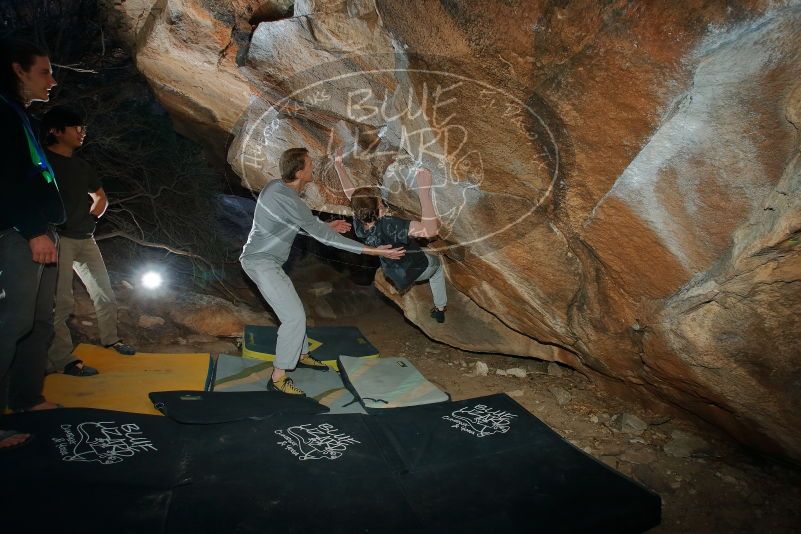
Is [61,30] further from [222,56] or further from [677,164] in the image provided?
[677,164]

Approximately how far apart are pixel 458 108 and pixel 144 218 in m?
5.67

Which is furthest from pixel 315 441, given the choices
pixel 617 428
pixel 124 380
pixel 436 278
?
pixel 617 428

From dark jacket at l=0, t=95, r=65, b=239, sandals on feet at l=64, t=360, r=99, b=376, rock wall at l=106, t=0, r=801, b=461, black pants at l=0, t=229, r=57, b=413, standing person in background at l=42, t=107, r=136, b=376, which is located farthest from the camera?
sandals on feet at l=64, t=360, r=99, b=376

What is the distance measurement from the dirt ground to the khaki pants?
3.15ft

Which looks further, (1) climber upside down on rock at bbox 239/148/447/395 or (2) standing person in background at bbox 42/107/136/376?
(1) climber upside down on rock at bbox 239/148/447/395

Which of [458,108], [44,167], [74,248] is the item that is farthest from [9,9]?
[458,108]

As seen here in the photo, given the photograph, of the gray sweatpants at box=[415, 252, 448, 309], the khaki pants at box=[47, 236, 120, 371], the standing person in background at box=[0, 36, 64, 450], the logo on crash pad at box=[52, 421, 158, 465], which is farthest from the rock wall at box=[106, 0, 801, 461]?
the logo on crash pad at box=[52, 421, 158, 465]

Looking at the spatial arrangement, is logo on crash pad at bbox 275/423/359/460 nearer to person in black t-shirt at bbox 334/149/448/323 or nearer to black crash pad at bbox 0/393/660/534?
black crash pad at bbox 0/393/660/534

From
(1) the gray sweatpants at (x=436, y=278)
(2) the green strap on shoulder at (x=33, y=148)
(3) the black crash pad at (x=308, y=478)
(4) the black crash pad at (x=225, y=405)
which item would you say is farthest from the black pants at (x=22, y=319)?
(1) the gray sweatpants at (x=436, y=278)

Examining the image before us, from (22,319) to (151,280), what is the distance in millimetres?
3240

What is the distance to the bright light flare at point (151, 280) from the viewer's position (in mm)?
5527

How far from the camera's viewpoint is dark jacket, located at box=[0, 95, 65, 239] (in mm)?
2248

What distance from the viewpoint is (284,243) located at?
11.4 ft

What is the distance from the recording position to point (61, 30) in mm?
Answer: 5367
